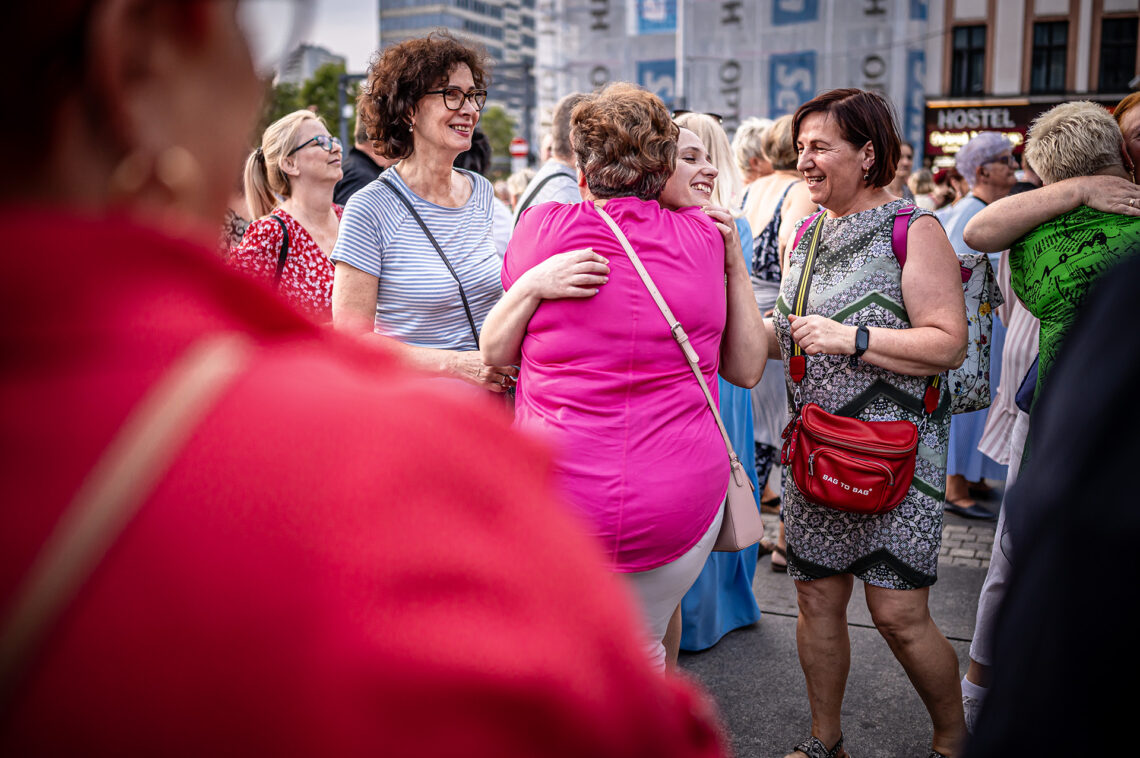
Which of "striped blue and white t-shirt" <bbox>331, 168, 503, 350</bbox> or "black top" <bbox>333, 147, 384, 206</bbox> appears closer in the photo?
"striped blue and white t-shirt" <bbox>331, 168, 503, 350</bbox>

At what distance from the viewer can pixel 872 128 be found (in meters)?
2.96

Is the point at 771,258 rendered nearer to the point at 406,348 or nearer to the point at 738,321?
the point at 738,321

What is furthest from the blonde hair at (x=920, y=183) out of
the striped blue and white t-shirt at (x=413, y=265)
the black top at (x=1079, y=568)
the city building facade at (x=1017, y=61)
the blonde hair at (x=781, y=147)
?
the city building facade at (x=1017, y=61)

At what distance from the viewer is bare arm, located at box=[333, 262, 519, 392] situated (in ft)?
9.77

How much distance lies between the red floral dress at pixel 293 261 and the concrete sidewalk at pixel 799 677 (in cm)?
237

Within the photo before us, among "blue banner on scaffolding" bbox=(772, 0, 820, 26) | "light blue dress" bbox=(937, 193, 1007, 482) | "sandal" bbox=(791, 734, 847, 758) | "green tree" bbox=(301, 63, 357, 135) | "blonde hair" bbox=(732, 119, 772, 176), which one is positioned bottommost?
"sandal" bbox=(791, 734, 847, 758)

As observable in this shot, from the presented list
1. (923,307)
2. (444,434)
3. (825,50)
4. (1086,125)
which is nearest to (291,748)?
(444,434)

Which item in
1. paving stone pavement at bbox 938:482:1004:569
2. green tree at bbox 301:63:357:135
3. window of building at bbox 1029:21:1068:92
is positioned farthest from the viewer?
green tree at bbox 301:63:357:135

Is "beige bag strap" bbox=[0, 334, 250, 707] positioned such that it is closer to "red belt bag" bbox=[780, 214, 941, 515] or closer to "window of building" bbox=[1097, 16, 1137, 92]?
"red belt bag" bbox=[780, 214, 941, 515]

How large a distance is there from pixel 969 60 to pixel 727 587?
3610 cm

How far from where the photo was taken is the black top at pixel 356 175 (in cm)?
530

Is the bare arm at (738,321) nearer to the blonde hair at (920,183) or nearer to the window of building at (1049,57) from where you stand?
the blonde hair at (920,183)

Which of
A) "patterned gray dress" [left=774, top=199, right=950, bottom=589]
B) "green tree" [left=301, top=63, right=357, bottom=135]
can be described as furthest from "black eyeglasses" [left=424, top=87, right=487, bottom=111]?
"green tree" [left=301, top=63, right=357, bottom=135]

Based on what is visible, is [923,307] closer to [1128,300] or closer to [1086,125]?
[1086,125]
